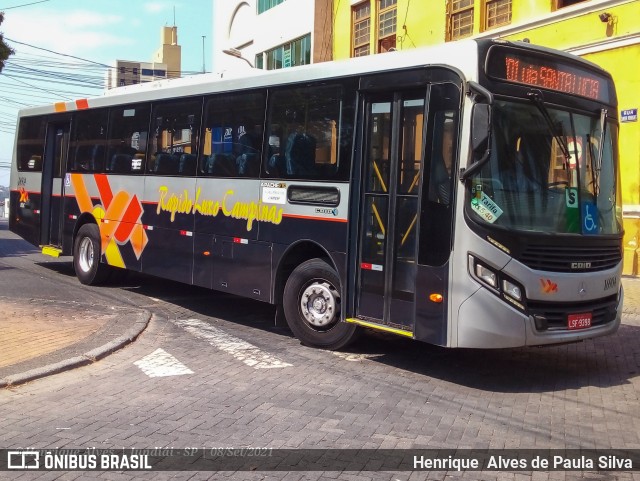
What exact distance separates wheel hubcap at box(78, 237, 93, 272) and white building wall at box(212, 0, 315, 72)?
14.5 metres

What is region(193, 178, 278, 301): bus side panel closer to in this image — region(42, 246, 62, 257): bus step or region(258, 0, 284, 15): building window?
region(42, 246, 62, 257): bus step

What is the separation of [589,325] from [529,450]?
2406 millimetres

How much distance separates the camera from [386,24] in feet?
72.7

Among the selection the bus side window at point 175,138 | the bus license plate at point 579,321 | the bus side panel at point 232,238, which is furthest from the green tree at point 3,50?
the bus license plate at point 579,321

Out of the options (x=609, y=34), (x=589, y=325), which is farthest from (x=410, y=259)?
(x=609, y=34)

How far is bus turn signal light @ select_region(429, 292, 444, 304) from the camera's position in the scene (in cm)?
661

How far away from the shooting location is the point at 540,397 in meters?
6.53

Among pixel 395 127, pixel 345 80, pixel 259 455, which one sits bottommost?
pixel 259 455

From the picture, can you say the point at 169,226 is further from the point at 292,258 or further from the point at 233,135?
the point at 292,258

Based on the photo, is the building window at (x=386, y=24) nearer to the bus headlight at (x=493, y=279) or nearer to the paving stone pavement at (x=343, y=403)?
the paving stone pavement at (x=343, y=403)

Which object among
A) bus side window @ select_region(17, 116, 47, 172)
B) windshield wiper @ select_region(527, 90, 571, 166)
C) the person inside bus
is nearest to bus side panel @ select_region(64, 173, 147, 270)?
bus side window @ select_region(17, 116, 47, 172)

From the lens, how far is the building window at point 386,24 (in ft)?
71.4

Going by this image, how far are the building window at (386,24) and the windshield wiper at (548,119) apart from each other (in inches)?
616

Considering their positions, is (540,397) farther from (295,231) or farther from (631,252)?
(631,252)
